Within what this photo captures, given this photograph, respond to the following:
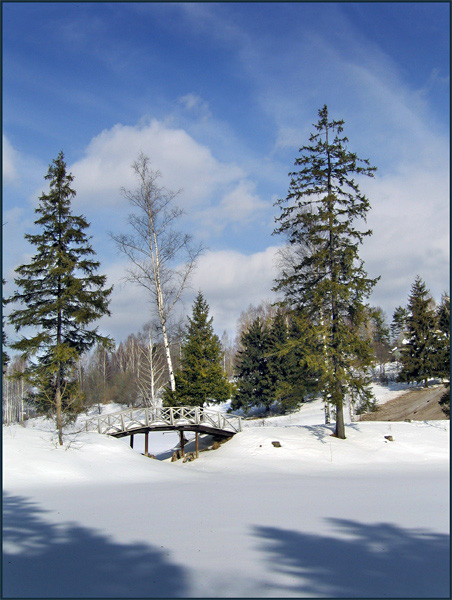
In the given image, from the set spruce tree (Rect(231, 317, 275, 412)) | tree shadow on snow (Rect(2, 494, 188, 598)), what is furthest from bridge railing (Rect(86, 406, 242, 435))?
spruce tree (Rect(231, 317, 275, 412))

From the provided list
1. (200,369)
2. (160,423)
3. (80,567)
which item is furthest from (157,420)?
→ (80,567)

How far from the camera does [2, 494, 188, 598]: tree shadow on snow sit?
16.9 ft

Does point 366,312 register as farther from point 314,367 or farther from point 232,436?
point 232,436

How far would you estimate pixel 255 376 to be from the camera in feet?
123

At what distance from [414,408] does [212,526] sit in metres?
26.7

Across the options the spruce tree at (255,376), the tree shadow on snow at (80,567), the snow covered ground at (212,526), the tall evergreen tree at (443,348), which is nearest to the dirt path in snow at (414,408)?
the tall evergreen tree at (443,348)

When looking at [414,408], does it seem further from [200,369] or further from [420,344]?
[200,369]

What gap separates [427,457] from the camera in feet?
58.2

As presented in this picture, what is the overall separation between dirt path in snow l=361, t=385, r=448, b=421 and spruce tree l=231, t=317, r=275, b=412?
838cm

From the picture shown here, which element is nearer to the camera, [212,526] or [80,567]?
[80,567]

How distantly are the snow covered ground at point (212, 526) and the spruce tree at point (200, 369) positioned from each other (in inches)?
469

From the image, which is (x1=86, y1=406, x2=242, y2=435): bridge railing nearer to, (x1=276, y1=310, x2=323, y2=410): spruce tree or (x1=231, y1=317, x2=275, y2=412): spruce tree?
(x1=276, y1=310, x2=323, y2=410): spruce tree

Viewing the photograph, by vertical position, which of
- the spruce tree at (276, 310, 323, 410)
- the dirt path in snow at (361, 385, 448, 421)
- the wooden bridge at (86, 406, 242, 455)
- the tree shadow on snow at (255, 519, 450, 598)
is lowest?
the dirt path in snow at (361, 385, 448, 421)

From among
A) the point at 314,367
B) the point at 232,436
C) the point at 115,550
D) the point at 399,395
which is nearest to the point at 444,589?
the point at 115,550
